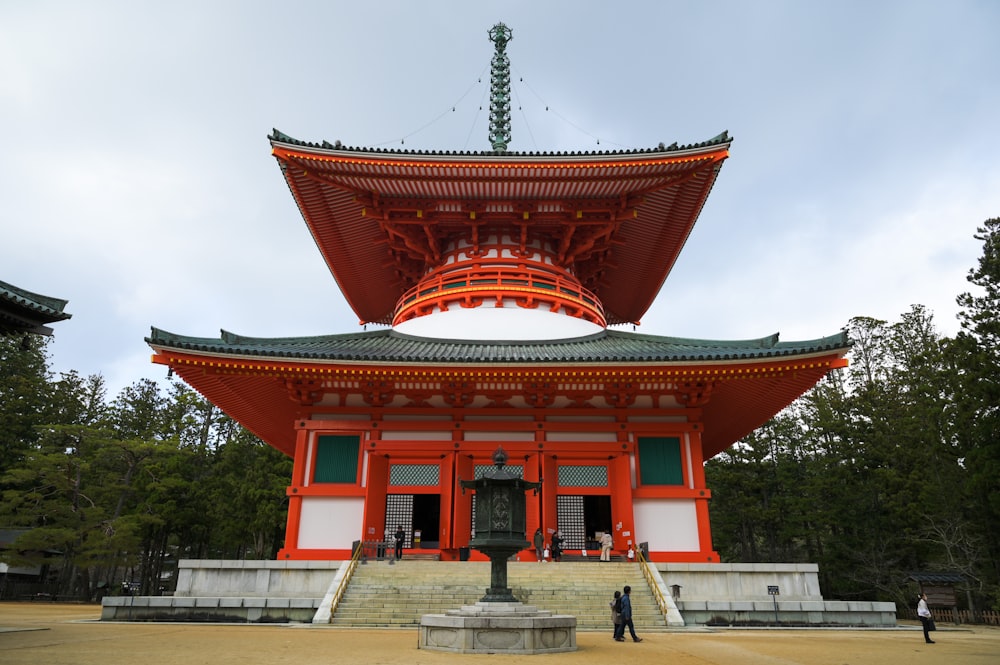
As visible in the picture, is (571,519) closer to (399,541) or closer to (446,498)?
(446,498)

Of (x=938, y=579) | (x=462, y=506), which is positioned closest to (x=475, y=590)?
(x=462, y=506)

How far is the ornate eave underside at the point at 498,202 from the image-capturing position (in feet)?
59.2

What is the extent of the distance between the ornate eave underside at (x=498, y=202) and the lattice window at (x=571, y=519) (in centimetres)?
860

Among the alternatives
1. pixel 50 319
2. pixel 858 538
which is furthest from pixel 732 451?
pixel 50 319

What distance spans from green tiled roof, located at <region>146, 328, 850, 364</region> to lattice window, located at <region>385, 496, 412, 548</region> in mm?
3939

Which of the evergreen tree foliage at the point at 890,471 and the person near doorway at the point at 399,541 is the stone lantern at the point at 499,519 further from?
the evergreen tree foliage at the point at 890,471

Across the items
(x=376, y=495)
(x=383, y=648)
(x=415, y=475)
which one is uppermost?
(x=415, y=475)

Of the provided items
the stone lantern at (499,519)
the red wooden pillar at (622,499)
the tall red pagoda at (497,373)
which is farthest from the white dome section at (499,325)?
the stone lantern at (499,519)

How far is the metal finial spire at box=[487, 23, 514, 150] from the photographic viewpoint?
1063 inches

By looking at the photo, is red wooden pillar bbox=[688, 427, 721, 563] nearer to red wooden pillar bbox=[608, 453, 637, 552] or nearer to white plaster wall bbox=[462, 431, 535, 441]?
red wooden pillar bbox=[608, 453, 637, 552]

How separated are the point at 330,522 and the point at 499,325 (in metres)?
7.60

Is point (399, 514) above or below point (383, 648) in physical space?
above

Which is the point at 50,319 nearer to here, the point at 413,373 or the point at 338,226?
the point at 413,373

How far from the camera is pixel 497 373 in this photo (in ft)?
49.4
